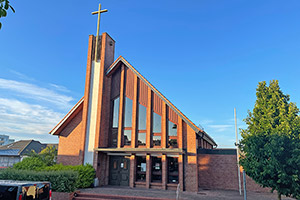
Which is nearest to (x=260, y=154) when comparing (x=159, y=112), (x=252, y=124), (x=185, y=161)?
(x=252, y=124)

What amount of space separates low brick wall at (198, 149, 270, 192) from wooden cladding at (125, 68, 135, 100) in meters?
7.53

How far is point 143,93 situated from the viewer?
18.0 meters

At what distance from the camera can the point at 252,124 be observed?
36.6 feet

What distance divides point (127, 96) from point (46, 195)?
36.8ft

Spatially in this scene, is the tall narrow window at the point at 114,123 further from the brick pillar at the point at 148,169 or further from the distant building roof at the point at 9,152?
the distant building roof at the point at 9,152

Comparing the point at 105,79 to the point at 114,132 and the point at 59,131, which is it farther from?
the point at 59,131

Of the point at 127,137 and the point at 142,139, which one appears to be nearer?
the point at 142,139

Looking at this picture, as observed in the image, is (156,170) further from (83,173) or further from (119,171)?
(83,173)

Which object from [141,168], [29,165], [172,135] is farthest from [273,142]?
[29,165]

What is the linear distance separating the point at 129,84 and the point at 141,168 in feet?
22.4

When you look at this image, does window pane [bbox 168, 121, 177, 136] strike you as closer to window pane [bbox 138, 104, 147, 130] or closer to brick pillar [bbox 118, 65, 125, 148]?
window pane [bbox 138, 104, 147, 130]

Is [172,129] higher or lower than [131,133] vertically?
higher

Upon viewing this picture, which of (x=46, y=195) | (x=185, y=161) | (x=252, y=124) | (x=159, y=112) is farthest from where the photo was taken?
(x=159, y=112)

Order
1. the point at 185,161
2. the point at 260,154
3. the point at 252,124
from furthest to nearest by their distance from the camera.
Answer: the point at 185,161
the point at 252,124
the point at 260,154
